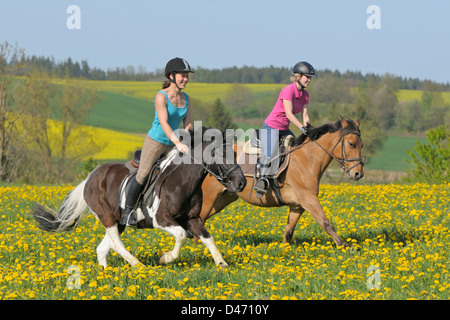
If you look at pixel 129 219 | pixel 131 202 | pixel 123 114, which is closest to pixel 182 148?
pixel 131 202

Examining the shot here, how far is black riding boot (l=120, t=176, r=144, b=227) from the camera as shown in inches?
337

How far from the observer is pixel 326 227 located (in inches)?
384

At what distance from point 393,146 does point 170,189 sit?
77.3 m

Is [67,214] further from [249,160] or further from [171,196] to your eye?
[249,160]

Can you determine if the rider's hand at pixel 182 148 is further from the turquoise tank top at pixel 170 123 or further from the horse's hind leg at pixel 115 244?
the horse's hind leg at pixel 115 244

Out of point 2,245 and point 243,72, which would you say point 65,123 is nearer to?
point 2,245

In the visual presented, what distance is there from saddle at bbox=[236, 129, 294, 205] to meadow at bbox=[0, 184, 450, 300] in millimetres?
1143

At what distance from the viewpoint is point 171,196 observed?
27.3 ft

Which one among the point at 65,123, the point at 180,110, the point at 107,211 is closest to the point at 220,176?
the point at 180,110

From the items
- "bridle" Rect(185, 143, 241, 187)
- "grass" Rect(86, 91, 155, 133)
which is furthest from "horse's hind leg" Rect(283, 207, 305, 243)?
"grass" Rect(86, 91, 155, 133)

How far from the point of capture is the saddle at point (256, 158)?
1065 cm

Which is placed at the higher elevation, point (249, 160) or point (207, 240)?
point (249, 160)

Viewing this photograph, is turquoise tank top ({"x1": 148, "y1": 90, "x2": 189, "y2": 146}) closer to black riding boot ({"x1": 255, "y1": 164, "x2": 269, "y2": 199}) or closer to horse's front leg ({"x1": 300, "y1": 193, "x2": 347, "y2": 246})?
black riding boot ({"x1": 255, "y1": 164, "x2": 269, "y2": 199})

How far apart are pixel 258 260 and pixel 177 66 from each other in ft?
→ 11.1
